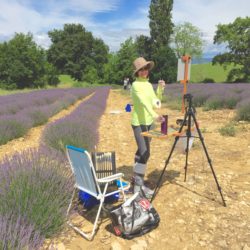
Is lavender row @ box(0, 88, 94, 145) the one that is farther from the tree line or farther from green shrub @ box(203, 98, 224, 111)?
the tree line

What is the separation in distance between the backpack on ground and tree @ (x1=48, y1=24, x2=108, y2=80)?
185ft

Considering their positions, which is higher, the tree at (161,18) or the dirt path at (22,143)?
the tree at (161,18)

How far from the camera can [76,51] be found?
63562 millimetres

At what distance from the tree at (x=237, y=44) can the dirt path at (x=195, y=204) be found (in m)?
36.5

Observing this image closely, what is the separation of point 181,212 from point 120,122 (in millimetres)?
7451

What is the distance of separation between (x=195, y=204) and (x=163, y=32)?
4583 centimetres

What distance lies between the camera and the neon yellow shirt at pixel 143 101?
3779 millimetres

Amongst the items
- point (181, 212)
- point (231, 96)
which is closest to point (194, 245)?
point (181, 212)

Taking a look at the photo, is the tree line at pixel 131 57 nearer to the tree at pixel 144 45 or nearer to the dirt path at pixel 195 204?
the tree at pixel 144 45

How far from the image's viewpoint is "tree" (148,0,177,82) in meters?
46.8

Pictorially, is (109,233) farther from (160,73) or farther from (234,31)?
(160,73)

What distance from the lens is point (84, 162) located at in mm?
3264

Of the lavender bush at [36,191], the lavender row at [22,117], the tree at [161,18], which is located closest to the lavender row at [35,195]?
the lavender bush at [36,191]

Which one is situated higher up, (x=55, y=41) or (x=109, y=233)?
(x=55, y=41)
